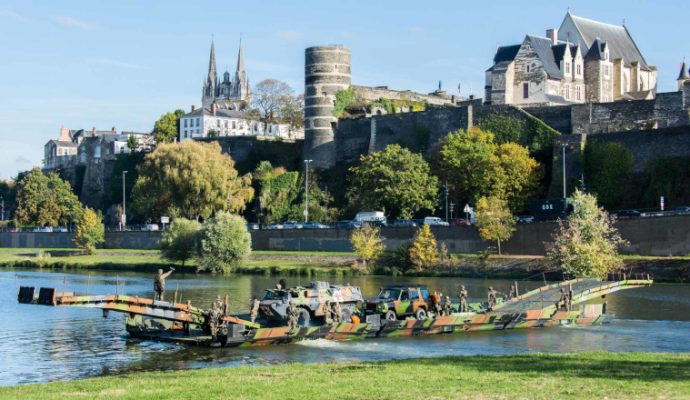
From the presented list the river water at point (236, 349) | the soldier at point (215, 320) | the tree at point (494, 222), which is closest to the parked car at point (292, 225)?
the tree at point (494, 222)

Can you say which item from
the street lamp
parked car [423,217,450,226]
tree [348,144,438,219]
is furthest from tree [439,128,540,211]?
the street lamp

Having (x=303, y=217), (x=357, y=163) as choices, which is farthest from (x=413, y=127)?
(x=303, y=217)

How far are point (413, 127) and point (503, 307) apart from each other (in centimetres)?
5863

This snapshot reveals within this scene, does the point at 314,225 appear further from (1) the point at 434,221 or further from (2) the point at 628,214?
(2) the point at 628,214

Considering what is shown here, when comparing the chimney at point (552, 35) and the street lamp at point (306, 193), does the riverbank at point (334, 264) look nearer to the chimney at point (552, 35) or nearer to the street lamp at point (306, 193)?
the street lamp at point (306, 193)

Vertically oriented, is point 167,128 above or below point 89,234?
above

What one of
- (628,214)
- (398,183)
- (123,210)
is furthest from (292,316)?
(123,210)

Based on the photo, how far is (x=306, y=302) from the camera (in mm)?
42531

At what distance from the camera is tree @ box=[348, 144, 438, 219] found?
303ft

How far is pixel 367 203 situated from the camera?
95625 mm

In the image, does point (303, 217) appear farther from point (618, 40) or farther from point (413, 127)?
point (618, 40)

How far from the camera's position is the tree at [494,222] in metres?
79.1

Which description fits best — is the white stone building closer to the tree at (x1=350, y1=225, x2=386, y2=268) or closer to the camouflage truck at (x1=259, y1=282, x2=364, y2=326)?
the tree at (x1=350, y1=225, x2=386, y2=268)

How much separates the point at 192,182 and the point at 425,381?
79068 millimetres
